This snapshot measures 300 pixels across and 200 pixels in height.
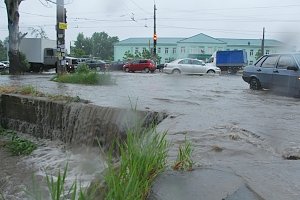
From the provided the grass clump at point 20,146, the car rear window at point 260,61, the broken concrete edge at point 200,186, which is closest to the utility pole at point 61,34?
the car rear window at point 260,61

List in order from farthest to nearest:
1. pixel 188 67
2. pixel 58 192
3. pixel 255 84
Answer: pixel 188 67 < pixel 255 84 < pixel 58 192

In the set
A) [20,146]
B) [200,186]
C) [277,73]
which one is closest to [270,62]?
[277,73]

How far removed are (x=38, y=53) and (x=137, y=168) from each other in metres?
31.3

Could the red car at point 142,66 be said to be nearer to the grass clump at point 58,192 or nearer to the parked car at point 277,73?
the parked car at point 277,73

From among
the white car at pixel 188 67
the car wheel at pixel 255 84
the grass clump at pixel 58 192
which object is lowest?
the grass clump at pixel 58 192

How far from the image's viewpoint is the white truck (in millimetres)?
32969

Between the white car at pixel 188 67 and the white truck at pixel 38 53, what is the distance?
10.2 m

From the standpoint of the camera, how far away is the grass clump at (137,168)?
284cm

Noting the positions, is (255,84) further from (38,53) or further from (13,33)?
(38,53)

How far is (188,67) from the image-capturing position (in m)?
29.1

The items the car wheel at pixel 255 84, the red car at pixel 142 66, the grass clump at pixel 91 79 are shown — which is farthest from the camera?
the red car at pixel 142 66

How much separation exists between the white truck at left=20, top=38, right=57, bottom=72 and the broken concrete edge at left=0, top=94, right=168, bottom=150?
22.9m

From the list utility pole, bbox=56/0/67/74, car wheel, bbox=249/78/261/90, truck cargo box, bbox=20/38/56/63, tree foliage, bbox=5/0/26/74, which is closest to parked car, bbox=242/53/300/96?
car wheel, bbox=249/78/261/90

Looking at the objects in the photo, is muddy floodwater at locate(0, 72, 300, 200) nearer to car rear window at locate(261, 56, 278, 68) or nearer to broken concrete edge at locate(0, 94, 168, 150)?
broken concrete edge at locate(0, 94, 168, 150)
